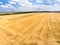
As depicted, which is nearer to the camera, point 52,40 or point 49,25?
point 52,40

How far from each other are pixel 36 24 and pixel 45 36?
18 cm

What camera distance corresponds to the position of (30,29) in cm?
118

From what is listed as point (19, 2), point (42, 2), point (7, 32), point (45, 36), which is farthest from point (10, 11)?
point (45, 36)

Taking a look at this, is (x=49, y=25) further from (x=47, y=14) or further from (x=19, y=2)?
(x=19, y=2)

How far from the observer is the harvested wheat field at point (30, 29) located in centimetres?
109

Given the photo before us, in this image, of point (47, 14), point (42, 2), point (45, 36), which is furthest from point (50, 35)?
point (42, 2)

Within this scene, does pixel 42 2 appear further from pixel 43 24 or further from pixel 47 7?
pixel 43 24

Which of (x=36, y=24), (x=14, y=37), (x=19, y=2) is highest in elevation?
(x=19, y=2)

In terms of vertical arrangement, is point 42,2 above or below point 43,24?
above

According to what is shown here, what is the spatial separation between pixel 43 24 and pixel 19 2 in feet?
1.21

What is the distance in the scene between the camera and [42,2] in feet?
4.21

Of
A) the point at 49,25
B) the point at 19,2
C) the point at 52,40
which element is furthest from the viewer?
the point at 19,2

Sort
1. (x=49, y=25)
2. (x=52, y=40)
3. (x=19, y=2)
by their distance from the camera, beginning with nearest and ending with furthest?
1. (x=52, y=40)
2. (x=49, y=25)
3. (x=19, y=2)

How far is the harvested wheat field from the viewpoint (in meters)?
1.09
